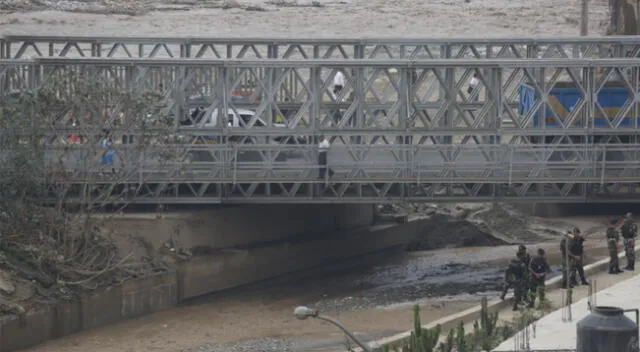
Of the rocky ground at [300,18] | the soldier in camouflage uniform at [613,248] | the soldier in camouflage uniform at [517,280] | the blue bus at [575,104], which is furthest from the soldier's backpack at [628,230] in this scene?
the rocky ground at [300,18]

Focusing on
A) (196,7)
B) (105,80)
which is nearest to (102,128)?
(105,80)

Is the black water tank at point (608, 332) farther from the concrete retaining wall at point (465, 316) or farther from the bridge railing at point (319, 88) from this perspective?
the bridge railing at point (319, 88)

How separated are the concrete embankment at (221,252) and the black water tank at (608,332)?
53.9 feet

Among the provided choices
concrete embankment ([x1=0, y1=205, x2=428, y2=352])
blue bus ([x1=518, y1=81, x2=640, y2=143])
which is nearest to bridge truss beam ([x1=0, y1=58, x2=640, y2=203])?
blue bus ([x1=518, y1=81, x2=640, y2=143])

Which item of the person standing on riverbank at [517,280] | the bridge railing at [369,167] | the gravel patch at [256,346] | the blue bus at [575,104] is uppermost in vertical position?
the blue bus at [575,104]

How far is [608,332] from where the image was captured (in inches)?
1088

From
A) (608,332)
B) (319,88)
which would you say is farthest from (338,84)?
(608,332)

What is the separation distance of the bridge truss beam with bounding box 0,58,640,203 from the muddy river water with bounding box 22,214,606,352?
7.90 ft

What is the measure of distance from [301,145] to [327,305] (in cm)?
378

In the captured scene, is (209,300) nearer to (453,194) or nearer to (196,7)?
(453,194)

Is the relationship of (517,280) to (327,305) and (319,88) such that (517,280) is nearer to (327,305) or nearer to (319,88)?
(327,305)

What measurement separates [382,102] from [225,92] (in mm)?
5760

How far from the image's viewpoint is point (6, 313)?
41.1 metres

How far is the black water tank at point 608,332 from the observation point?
27656mm
